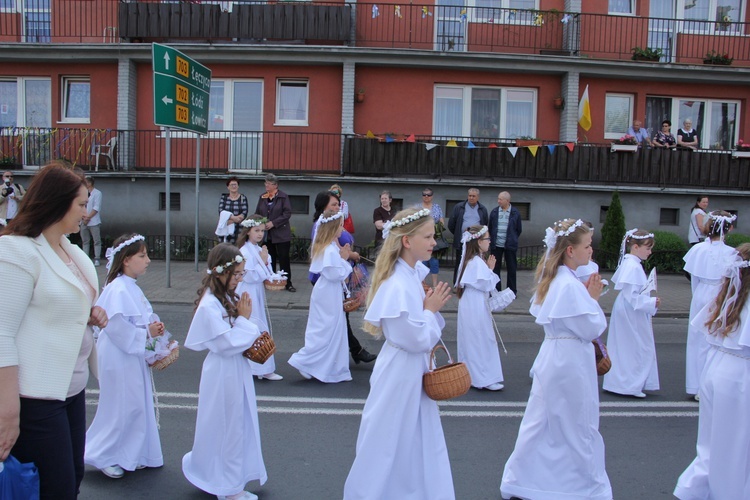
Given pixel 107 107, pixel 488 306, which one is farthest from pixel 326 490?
pixel 107 107

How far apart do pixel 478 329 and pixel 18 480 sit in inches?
210

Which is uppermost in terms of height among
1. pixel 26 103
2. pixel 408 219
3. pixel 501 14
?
pixel 501 14

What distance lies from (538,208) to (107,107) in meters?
13.0

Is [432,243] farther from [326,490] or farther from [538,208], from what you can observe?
[538,208]

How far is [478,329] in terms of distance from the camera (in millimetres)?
7332

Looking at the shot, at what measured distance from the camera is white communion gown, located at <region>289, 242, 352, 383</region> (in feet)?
24.2

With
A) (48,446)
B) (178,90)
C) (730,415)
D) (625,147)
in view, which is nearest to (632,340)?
(730,415)

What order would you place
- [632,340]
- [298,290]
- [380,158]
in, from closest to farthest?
[632,340] < [298,290] < [380,158]

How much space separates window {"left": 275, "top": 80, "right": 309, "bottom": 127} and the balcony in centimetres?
72

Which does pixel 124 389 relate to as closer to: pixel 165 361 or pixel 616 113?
pixel 165 361

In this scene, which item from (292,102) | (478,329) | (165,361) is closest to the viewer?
(165,361)

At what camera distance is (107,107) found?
64.0 ft

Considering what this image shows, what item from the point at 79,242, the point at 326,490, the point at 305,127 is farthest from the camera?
the point at 305,127

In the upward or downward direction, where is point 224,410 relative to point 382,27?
downward
